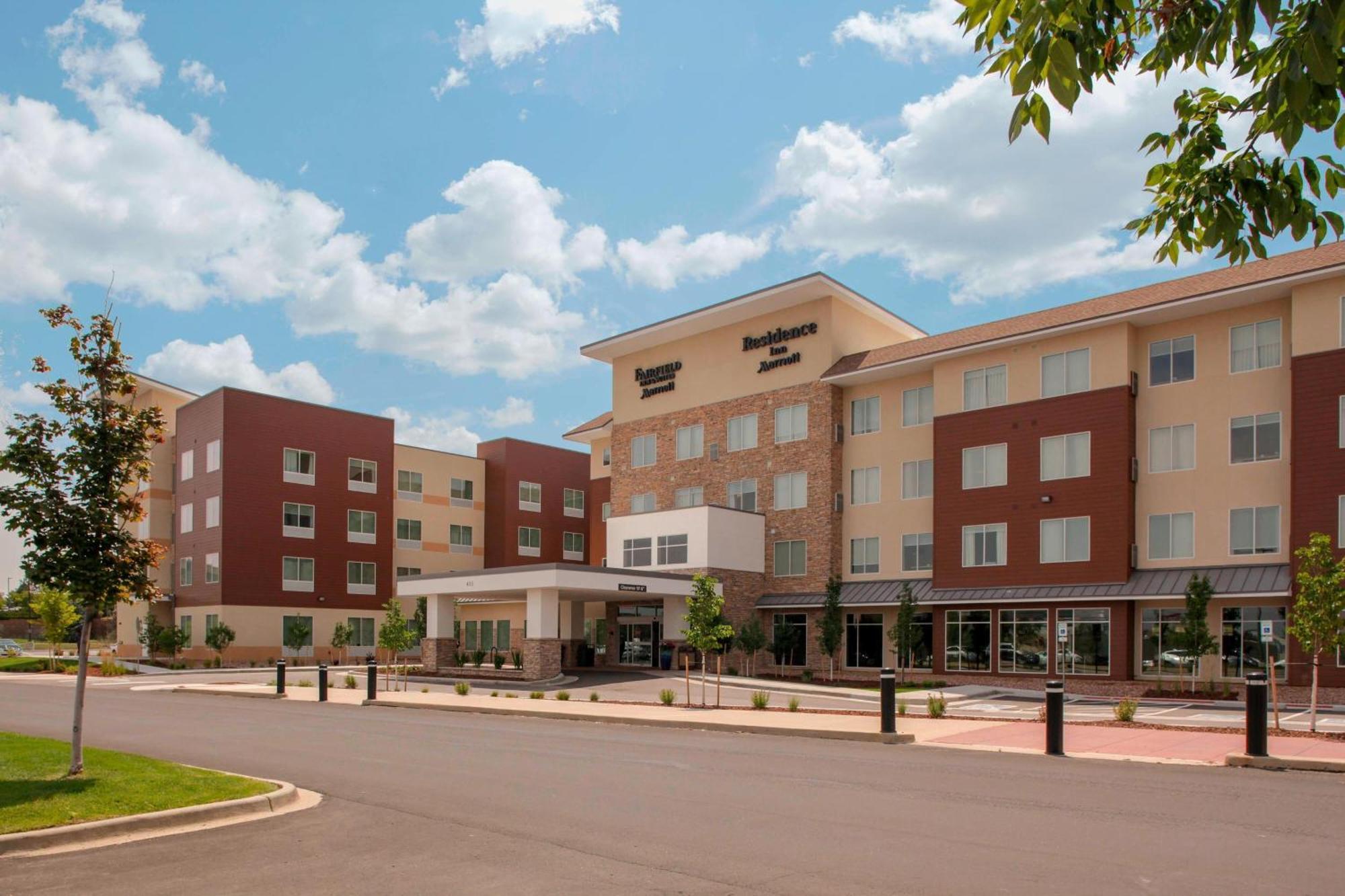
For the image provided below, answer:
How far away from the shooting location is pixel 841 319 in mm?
46844

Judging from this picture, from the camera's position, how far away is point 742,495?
1911 inches

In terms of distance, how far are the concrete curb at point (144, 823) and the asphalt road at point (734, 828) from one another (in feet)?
1.26

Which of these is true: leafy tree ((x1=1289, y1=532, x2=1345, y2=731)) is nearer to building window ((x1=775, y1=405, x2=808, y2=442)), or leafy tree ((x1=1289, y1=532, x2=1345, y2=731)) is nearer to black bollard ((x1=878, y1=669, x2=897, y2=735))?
black bollard ((x1=878, y1=669, x2=897, y2=735))

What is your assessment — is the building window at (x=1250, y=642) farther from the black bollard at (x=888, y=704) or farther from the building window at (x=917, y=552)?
the black bollard at (x=888, y=704)

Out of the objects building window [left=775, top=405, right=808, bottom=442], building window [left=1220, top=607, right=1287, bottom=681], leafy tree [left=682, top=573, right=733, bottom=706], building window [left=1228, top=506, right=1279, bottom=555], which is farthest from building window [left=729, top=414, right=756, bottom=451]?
building window [left=1220, top=607, right=1287, bottom=681]

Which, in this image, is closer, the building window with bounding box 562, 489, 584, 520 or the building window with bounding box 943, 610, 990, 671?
the building window with bounding box 943, 610, 990, 671

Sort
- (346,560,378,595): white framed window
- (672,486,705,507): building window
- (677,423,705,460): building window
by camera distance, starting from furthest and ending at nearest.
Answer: (346,560,378,595): white framed window → (677,423,705,460): building window → (672,486,705,507): building window

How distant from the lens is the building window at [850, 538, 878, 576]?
44.6m

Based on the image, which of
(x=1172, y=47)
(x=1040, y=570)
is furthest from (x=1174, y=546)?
(x=1172, y=47)

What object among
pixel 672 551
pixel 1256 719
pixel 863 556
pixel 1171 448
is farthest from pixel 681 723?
pixel 863 556

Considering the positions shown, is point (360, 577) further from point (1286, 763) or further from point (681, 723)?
point (1286, 763)

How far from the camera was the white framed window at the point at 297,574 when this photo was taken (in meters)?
60.9

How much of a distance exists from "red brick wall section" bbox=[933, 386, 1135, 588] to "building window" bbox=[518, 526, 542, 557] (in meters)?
37.1

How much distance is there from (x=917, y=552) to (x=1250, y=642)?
12.7m
